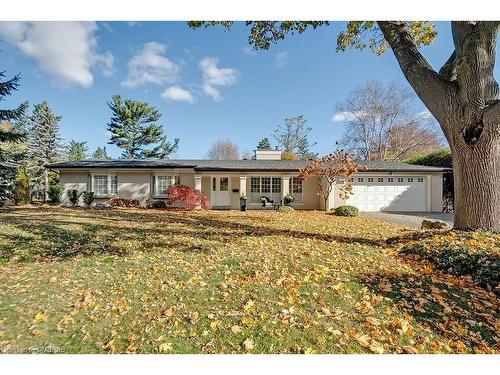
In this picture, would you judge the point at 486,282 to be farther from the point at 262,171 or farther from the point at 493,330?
the point at 262,171

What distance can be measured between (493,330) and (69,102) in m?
14.2

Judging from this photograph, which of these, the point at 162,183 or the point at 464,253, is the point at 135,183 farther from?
the point at 464,253

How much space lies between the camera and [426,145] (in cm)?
3178

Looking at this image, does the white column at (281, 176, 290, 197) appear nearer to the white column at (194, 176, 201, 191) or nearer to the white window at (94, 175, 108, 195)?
the white column at (194, 176, 201, 191)

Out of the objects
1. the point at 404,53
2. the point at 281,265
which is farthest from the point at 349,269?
the point at 404,53

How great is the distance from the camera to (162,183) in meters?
16.9

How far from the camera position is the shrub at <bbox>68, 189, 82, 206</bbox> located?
A: 1608cm

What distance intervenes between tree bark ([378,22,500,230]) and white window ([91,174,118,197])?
56.1ft

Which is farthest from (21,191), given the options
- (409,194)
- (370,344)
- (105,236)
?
(409,194)

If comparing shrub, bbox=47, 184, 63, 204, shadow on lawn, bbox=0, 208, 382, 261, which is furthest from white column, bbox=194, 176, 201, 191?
shrub, bbox=47, 184, 63, 204

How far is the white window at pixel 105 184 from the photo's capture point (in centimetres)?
1670

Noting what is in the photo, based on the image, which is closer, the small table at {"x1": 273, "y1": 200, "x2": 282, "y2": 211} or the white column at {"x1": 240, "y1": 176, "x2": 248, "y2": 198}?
the small table at {"x1": 273, "y1": 200, "x2": 282, "y2": 211}

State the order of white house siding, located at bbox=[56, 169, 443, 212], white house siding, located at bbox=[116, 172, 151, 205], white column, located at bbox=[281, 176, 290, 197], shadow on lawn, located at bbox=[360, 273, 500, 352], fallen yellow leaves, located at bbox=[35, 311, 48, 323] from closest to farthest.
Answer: shadow on lawn, located at bbox=[360, 273, 500, 352]
fallen yellow leaves, located at bbox=[35, 311, 48, 323]
white house siding, located at bbox=[56, 169, 443, 212]
white house siding, located at bbox=[116, 172, 151, 205]
white column, located at bbox=[281, 176, 290, 197]

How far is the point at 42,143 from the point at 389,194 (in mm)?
37424
